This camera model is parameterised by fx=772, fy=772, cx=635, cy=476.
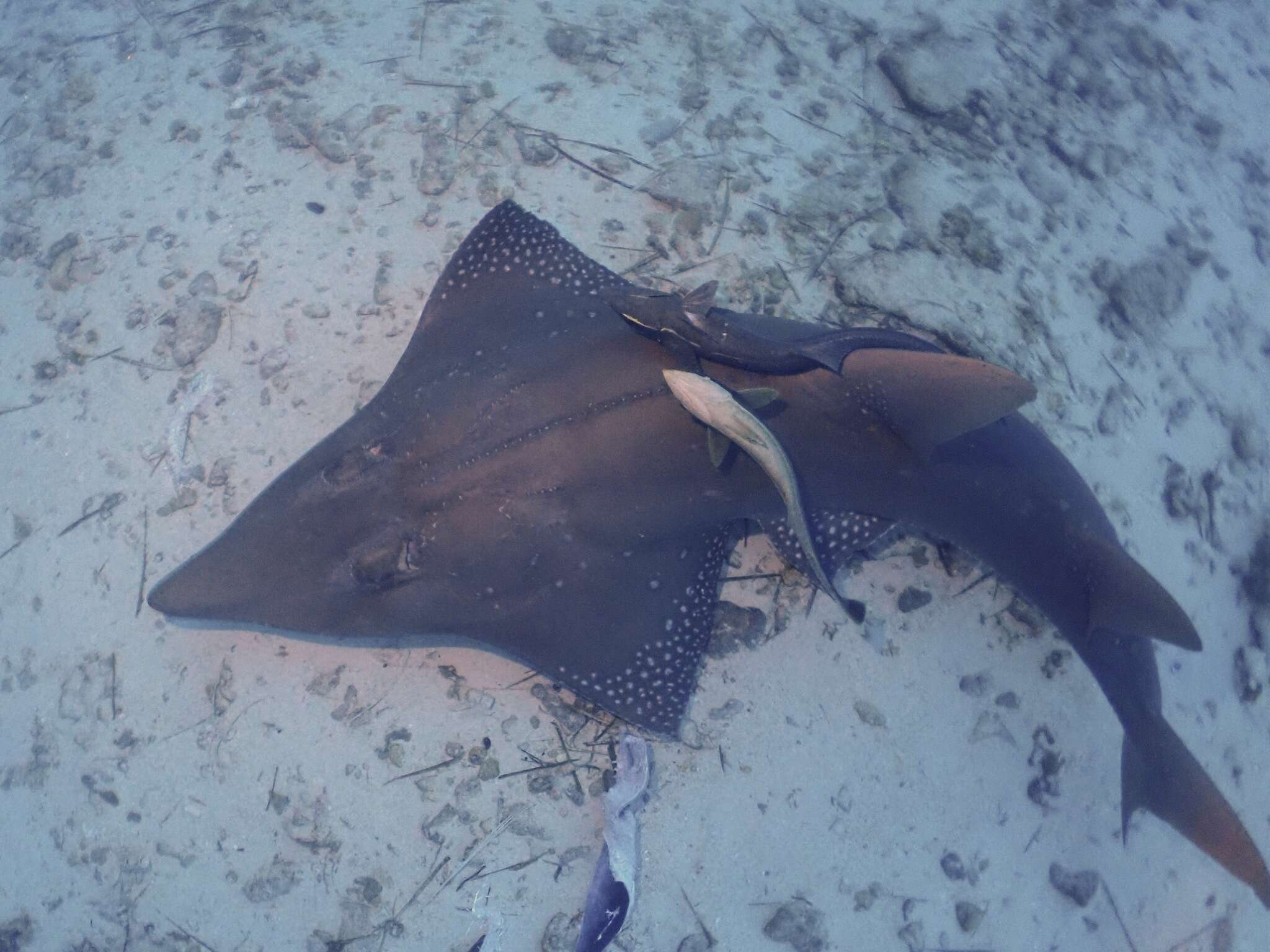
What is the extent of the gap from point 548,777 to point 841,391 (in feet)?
9.41

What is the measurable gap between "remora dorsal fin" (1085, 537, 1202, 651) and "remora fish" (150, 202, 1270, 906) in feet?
0.05

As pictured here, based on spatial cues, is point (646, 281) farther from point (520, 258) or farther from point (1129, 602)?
point (1129, 602)

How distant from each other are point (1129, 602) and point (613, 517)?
2.68 m

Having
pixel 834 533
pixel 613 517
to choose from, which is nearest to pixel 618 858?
pixel 613 517

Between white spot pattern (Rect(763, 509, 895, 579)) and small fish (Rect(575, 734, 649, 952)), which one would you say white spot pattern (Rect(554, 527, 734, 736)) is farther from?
white spot pattern (Rect(763, 509, 895, 579))

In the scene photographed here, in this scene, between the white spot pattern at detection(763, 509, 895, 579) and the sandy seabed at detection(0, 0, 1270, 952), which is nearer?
the white spot pattern at detection(763, 509, 895, 579)

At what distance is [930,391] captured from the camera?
12.8ft

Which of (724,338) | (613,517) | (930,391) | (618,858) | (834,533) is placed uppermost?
(930,391)

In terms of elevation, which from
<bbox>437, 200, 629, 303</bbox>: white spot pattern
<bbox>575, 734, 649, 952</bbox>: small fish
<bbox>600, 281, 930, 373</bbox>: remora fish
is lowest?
<bbox>575, 734, 649, 952</bbox>: small fish

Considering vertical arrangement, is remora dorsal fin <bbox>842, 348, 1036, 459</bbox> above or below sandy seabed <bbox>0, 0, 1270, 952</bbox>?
above

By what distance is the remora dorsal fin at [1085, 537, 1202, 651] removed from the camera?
3768 mm

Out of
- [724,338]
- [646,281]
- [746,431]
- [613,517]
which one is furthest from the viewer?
[646,281]

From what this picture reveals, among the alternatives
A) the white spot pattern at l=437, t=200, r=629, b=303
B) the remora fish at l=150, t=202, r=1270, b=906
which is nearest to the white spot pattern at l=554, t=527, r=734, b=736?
the remora fish at l=150, t=202, r=1270, b=906

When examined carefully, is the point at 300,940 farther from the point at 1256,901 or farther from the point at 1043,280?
the point at 1043,280
